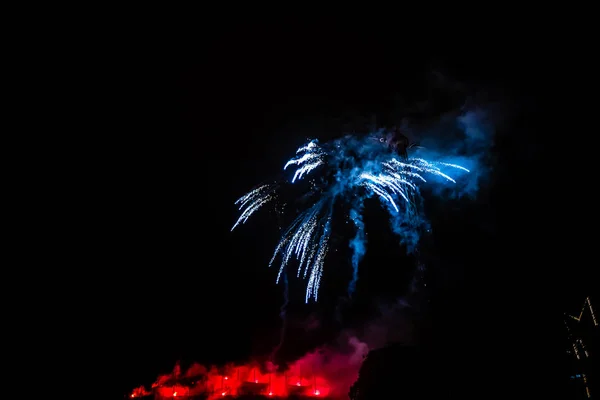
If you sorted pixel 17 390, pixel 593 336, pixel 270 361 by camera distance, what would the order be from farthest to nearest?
pixel 270 361
pixel 17 390
pixel 593 336

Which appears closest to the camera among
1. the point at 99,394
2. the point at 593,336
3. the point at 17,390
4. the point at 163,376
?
the point at 593,336

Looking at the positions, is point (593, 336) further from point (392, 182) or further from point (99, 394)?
point (99, 394)

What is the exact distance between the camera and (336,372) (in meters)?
33.4

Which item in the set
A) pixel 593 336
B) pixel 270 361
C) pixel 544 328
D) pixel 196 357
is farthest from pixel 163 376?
pixel 593 336

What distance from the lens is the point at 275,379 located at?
111ft

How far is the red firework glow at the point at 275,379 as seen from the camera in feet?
106

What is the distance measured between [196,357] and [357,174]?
2517 cm

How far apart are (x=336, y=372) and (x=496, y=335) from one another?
2047 cm

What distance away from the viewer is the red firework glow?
32250 millimetres

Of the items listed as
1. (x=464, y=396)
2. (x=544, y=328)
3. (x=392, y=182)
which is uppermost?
(x=392, y=182)

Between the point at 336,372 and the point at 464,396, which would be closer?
the point at 464,396

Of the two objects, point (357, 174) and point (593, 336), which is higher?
point (357, 174)

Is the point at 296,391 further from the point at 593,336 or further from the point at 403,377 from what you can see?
the point at 593,336

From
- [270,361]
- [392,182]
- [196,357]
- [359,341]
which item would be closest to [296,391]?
[270,361]
